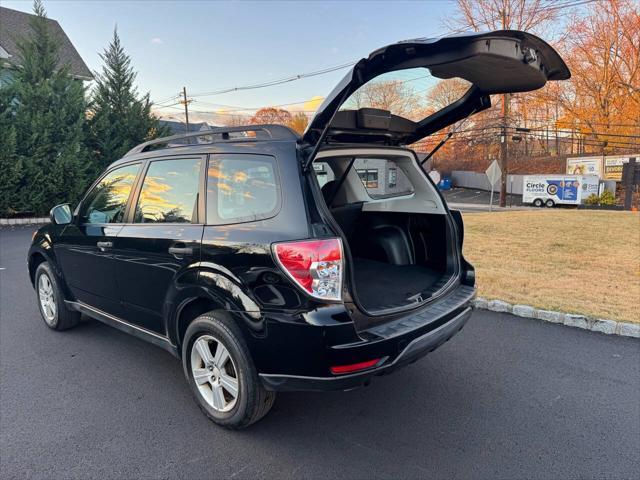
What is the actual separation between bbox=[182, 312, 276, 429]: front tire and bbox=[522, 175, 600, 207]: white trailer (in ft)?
120

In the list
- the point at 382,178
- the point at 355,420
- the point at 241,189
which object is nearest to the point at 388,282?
the point at 355,420

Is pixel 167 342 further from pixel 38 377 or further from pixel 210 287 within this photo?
pixel 38 377

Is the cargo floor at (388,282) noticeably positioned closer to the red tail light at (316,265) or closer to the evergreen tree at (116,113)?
the red tail light at (316,265)

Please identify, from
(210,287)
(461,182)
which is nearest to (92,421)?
(210,287)

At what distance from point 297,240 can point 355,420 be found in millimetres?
1378

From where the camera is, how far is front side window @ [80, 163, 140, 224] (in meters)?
3.49

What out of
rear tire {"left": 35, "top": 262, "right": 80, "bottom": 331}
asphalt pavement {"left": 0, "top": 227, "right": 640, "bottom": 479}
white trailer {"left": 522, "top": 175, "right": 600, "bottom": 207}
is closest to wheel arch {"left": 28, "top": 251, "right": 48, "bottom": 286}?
rear tire {"left": 35, "top": 262, "right": 80, "bottom": 331}

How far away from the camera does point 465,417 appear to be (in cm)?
283

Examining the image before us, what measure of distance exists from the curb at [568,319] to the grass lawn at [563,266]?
0.49ft

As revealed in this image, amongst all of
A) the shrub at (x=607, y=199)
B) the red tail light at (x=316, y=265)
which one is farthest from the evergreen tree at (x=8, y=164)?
the shrub at (x=607, y=199)

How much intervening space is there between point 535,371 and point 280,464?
2292mm

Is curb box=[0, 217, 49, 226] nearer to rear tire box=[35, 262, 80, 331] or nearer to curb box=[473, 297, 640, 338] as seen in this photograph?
rear tire box=[35, 262, 80, 331]

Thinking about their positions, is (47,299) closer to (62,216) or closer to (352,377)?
(62,216)


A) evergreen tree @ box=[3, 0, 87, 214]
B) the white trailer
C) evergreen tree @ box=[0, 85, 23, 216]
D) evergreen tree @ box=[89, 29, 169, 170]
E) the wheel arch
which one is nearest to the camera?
the wheel arch
